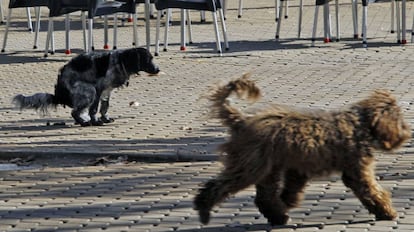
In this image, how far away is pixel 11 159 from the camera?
9641 mm

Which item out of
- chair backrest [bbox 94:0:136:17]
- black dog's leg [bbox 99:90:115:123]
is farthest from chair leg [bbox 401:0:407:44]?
black dog's leg [bbox 99:90:115:123]

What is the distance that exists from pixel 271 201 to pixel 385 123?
2.71ft

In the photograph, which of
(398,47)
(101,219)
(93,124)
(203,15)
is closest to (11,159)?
(93,124)

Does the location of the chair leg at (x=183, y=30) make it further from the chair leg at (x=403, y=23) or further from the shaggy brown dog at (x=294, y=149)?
the shaggy brown dog at (x=294, y=149)

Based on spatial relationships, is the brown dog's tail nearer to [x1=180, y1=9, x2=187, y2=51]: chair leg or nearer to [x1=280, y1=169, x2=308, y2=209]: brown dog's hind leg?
[x1=280, y1=169, x2=308, y2=209]: brown dog's hind leg

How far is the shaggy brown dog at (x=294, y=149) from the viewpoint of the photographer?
6711mm

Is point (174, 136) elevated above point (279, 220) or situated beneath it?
situated beneath

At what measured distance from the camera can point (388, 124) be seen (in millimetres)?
6895

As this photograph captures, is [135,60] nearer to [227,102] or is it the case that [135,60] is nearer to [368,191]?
[227,102]

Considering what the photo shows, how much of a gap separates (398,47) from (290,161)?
903cm

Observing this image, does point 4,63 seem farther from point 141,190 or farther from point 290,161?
point 290,161

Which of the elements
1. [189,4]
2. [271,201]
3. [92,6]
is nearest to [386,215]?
[271,201]

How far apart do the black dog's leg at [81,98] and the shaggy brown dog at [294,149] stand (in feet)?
13.8

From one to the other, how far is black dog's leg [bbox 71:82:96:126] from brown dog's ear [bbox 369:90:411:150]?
4.48 metres
